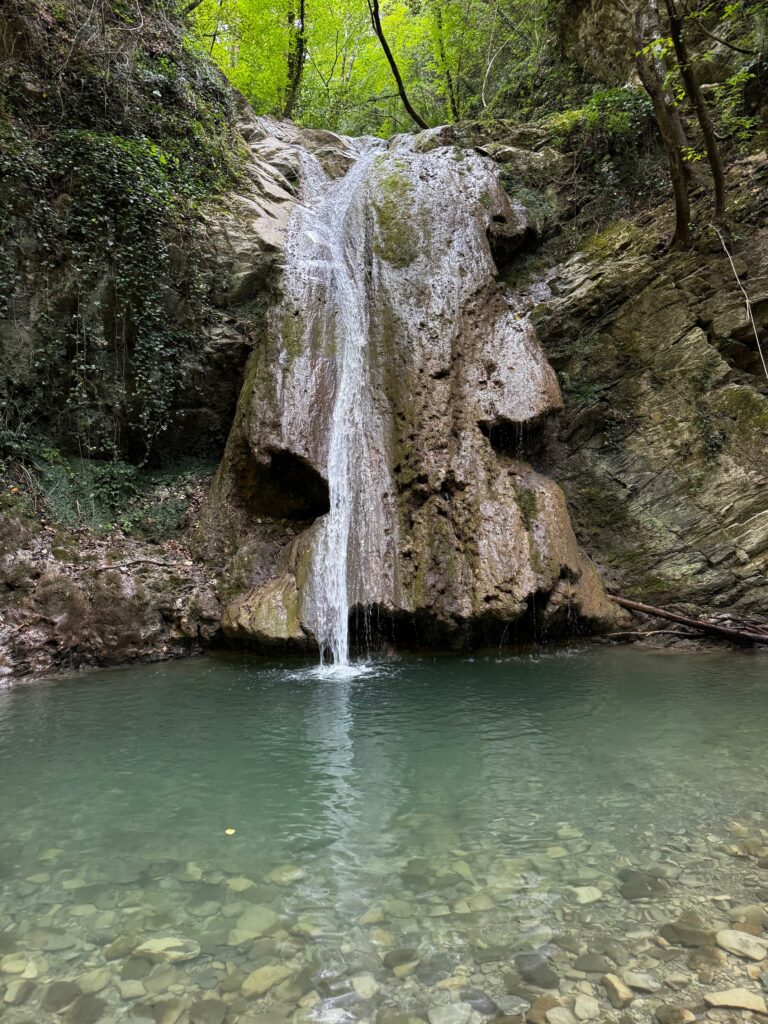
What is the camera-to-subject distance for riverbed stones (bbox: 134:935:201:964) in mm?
2350

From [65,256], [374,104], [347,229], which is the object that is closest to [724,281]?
[347,229]

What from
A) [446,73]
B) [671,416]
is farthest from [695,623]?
[446,73]

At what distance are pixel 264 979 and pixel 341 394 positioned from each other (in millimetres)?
7668

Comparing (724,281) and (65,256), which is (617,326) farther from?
(65,256)

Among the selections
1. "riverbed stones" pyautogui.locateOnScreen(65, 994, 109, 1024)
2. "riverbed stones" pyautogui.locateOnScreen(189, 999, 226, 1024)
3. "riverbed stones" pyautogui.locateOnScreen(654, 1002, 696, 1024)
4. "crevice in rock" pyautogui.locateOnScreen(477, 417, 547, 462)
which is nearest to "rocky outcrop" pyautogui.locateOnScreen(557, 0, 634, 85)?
"crevice in rock" pyautogui.locateOnScreen(477, 417, 547, 462)

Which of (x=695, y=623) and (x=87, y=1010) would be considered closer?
(x=87, y=1010)

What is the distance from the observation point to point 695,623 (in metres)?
7.60

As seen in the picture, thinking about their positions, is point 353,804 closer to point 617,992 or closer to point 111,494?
point 617,992

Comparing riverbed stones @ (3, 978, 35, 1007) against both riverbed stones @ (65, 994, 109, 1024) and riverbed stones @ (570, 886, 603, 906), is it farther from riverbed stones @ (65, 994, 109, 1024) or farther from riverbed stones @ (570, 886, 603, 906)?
riverbed stones @ (570, 886, 603, 906)

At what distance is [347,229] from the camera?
11.0m

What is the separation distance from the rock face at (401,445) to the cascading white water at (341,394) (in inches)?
1.1

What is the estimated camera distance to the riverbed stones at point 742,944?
226 centimetres

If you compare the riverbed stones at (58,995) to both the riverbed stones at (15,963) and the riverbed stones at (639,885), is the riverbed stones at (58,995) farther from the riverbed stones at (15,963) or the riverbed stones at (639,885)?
the riverbed stones at (639,885)

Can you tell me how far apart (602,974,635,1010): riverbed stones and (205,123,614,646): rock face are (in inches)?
200
